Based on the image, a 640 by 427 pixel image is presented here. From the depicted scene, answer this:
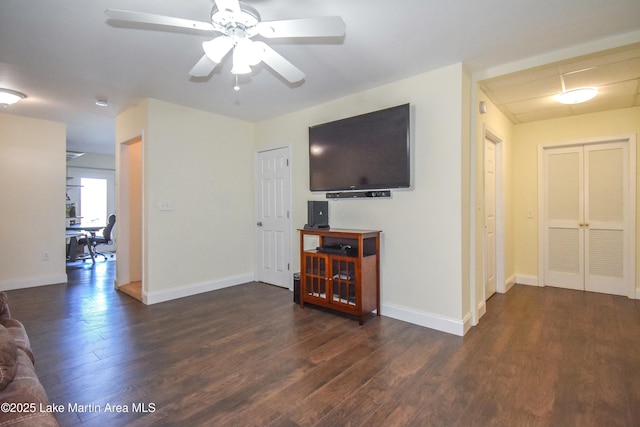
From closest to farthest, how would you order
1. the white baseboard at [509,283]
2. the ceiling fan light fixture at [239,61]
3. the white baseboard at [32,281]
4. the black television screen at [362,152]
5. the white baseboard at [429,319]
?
the ceiling fan light fixture at [239,61] → the white baseboard at [429,319] → the black television screen at [362,152] → the white baseboard at [509,283] → the white baseboard at [32,281]

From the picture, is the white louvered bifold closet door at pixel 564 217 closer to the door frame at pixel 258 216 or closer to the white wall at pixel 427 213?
the white wall at pixel 427 213

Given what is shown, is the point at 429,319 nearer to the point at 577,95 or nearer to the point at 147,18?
the point at 577,95

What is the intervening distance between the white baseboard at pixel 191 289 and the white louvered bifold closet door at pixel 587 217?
4.51 meters

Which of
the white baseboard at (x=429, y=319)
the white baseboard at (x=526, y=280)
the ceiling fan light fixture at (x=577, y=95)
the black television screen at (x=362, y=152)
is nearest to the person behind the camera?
the white baseboard at (x=429, y=319)

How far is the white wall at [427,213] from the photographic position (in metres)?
2.79

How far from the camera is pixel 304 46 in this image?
2471 millimetres

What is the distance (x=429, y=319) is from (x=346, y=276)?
2.89 ft

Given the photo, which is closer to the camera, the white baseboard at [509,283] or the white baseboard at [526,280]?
the white baseboard at [509,283]

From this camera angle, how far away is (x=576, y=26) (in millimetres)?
2182

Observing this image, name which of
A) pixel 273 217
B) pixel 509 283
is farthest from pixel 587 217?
pixel 273 217

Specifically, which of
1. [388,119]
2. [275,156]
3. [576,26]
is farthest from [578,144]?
[275,156]

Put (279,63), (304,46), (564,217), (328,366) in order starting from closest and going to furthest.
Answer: (279,63), (328,366), (304,46), (564,217)

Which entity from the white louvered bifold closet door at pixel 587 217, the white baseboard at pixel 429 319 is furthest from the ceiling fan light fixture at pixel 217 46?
the white louvered bifold closet door at pixel 587 217

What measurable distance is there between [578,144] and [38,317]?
6865 mm
